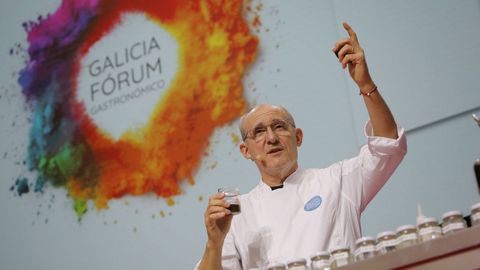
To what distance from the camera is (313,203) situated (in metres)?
2.79

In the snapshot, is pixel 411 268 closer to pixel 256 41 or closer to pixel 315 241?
pixel 315 241

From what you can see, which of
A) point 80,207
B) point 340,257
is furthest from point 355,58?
point 80,207

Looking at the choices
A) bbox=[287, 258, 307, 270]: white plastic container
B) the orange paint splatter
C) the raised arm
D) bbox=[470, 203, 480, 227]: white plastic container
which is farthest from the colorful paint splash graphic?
bbox=[470, 203, 480, 227]: white plastic container

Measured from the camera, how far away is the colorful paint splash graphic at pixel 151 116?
156 inches

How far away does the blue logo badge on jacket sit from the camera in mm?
2764

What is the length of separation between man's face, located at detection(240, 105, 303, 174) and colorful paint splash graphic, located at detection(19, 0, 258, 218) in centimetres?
89

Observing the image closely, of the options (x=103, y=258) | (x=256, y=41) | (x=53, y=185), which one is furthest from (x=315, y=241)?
(x=53, y=185)

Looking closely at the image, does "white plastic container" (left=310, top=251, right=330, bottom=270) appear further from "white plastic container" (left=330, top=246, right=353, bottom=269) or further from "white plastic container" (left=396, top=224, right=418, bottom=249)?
"white plastic container" (left=396, top=224, right=418, bottom=249)

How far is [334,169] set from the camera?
2865 mm

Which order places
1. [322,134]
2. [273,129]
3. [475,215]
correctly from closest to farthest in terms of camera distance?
1. [475,215]
2. [273,129]
3. [322,134]

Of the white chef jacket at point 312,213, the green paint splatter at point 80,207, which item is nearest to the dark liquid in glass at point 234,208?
the white chef jacket at point 312,213

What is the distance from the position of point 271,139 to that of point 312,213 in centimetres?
31

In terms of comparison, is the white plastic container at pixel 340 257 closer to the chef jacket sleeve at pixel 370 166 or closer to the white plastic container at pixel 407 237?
the white plastic container at pixel 407 237

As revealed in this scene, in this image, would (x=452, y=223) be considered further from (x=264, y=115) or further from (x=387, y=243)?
(x=264, y=115)
